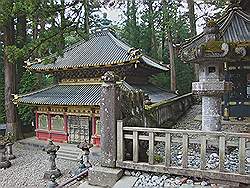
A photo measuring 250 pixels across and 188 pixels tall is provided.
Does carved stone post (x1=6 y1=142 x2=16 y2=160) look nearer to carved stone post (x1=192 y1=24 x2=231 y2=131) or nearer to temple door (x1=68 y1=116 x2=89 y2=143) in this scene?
temple door (x1=68 y1=116 x2=89 y2=143)

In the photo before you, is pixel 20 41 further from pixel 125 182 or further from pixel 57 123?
pixel 125 182

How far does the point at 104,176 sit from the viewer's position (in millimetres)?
5668

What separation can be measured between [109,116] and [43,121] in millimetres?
13592

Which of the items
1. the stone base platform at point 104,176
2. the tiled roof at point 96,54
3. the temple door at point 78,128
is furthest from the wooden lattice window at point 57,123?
the stone base platform at point 104,176

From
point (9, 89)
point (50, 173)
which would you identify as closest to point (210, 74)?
point (50, 173)

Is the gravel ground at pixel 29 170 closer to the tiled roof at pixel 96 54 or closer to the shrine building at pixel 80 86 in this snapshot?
the shrine building at pixel 80 86

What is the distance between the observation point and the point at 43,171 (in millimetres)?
13227

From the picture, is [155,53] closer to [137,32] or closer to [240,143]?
[137,32]

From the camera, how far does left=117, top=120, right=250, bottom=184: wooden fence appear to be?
4.88m

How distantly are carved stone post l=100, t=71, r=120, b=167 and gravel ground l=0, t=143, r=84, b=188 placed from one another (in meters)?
7.08

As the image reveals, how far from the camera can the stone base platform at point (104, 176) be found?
5.54m

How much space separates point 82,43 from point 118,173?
1553 centimetres

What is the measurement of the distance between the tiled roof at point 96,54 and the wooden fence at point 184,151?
9.71 metres

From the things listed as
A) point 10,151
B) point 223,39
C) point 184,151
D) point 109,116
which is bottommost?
point 10,151
